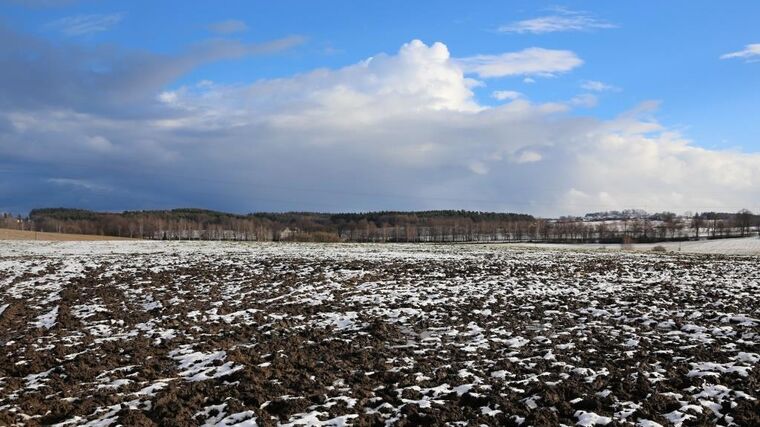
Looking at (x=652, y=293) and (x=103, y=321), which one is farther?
(x=652, y=293)

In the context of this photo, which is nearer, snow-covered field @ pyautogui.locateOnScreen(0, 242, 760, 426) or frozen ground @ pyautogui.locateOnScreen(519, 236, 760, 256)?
snow-covered field @ pyautogui.locateOnScreen(0, 242, 760, 426)

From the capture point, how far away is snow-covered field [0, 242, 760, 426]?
25.9 feet

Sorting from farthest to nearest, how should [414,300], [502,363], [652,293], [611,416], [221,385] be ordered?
1. [652,293]
2. [414,300]
3. [502,363]
4. [221,385]
5. [611,416]

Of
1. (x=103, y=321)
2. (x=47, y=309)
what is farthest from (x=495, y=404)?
(x=47, y=309)

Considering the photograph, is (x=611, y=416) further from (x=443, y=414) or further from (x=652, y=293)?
(x=652, y=293)

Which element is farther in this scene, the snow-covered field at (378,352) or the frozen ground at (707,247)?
the frozen ground at (707,247)

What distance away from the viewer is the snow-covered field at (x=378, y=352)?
7.89m

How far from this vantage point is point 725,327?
42.7 ft

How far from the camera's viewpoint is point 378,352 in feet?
37.0

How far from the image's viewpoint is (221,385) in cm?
920

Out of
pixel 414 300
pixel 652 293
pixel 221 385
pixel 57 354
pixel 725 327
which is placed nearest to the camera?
pixel 221 385

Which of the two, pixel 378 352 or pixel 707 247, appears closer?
pixel 378 352

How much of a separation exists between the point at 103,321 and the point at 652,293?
59.3ft

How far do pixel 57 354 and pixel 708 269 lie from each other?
96.6 feet
